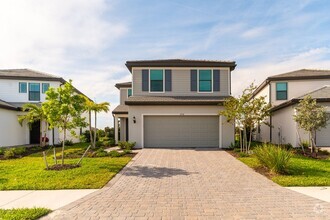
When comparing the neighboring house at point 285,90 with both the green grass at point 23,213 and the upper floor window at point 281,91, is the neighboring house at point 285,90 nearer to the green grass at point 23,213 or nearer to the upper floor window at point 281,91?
the upper floor window at point 281,91

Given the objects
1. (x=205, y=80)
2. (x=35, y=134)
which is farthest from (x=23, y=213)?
(x=35, y=134)

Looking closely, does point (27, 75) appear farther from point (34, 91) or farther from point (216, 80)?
point (216, 80)

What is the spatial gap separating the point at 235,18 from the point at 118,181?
11087 mm

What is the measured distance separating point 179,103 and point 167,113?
116 cm

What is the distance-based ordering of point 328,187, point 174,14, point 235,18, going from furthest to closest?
point 235,18 → point 174,14 → point 328,187

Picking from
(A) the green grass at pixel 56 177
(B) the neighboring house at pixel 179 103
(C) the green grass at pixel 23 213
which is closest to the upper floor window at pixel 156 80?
(B) the neighboring house at pixel 179 103

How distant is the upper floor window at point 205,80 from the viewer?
17734 millimetres

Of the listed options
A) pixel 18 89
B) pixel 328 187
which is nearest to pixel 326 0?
pixel 328 187

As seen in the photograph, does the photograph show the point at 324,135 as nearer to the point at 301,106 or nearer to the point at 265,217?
the point at 301,106

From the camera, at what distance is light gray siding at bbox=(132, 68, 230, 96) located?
17688mm

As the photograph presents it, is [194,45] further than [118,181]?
Yes

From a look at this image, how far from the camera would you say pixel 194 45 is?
15.5m

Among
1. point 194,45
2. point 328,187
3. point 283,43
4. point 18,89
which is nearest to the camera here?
point 328,187

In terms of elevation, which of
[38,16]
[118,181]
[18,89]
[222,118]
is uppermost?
[38,16]
